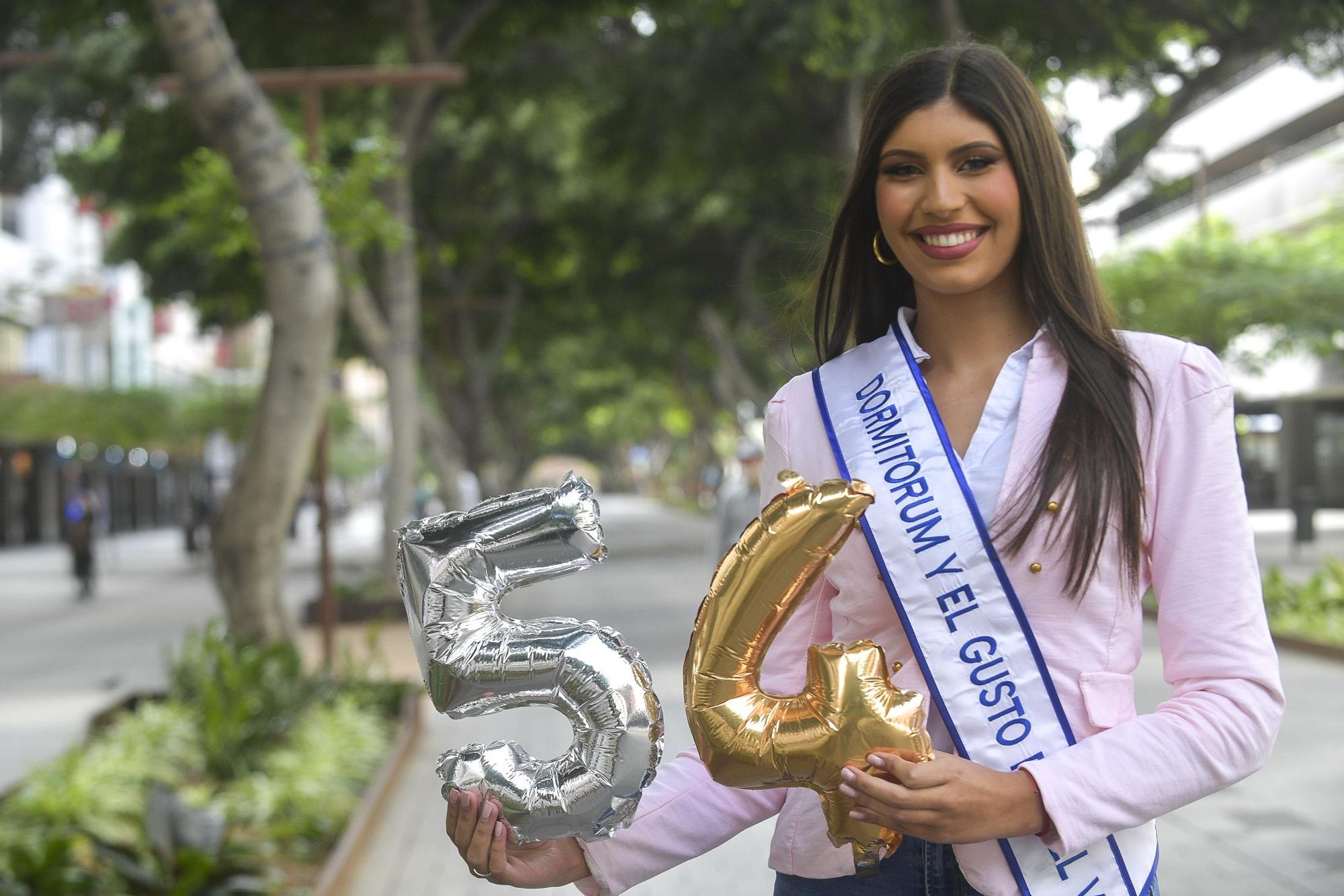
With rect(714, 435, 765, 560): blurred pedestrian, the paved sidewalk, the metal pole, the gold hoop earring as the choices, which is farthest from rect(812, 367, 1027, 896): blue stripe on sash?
the metal pole

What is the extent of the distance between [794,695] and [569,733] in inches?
273

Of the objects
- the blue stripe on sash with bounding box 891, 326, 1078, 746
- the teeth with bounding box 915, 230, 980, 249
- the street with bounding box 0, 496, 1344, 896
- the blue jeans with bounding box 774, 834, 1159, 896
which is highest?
the teeth with bounding box 915, 230, 980, 249

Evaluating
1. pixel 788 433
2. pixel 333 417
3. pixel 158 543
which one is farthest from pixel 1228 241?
pixel 158 543

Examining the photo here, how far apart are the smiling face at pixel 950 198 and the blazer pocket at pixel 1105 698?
1.37ft

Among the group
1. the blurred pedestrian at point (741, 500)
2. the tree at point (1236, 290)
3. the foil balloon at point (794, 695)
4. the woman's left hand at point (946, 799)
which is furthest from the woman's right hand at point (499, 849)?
the tree at point (1236, 290)

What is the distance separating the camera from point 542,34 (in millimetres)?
12531

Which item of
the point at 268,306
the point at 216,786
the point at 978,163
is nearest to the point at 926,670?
the point at 978,163

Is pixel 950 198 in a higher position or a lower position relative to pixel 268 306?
lower

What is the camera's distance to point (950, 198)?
146 cm

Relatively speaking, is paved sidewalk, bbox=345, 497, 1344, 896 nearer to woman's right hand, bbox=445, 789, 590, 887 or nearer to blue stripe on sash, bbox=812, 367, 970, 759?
woman's right hand, bbox=445, 789, 590, 887

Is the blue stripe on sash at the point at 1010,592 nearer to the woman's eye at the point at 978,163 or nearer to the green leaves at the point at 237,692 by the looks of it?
the woman's eye at the point at 978,163

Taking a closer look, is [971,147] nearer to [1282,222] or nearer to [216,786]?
[216,786]

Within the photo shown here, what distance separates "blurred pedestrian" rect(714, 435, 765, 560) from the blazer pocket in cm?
684

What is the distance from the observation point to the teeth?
4.88 ft
